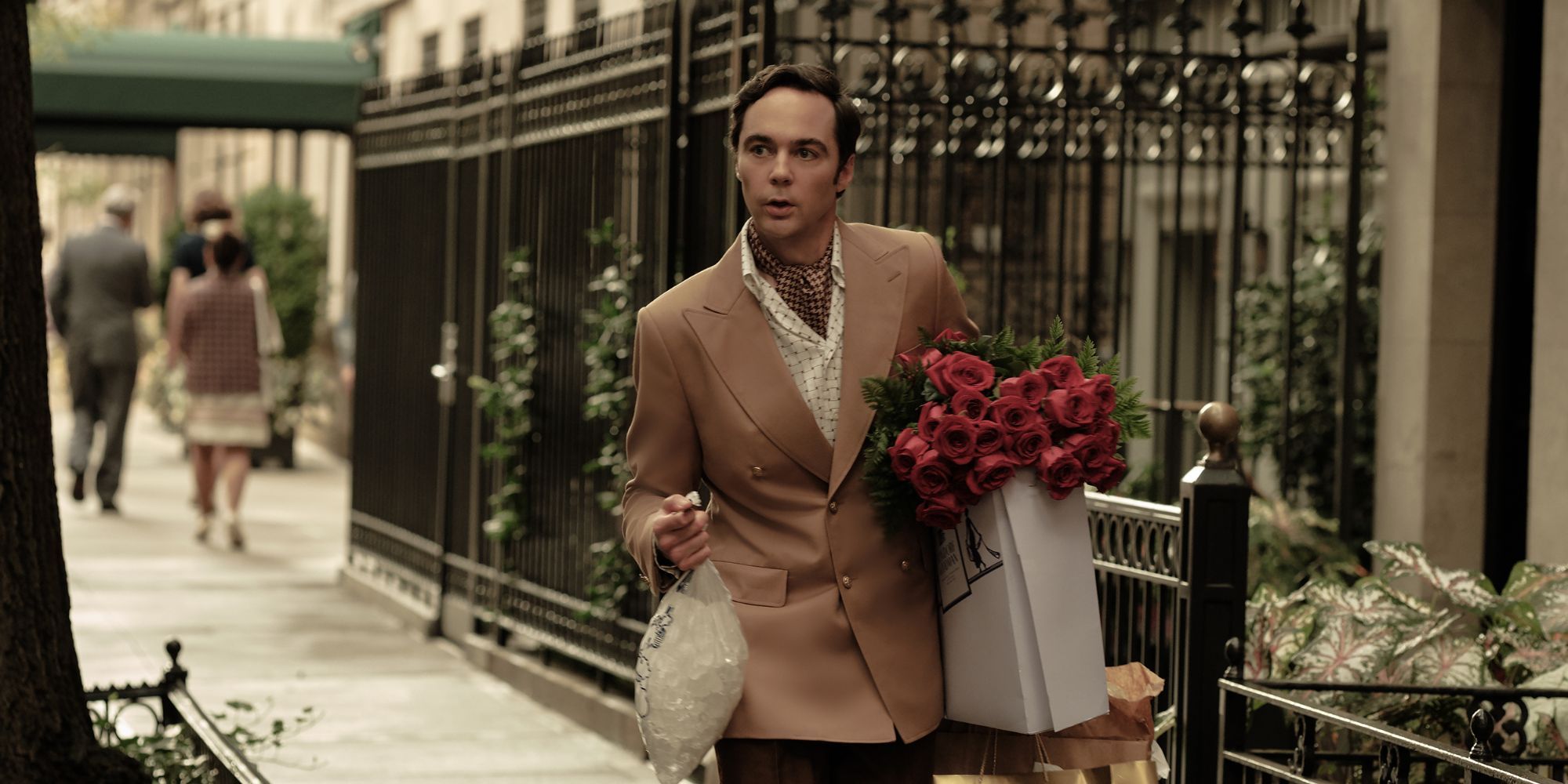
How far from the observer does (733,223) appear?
25.1ft

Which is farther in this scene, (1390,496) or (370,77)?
(370,77)

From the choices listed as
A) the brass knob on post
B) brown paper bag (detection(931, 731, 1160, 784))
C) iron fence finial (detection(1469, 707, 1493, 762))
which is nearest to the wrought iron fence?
the brass knob on post

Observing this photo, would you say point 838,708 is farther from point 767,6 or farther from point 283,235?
point 283,235

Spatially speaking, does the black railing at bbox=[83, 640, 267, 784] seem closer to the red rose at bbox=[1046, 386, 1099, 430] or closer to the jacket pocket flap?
the jacket pocket flap

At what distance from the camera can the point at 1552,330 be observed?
7758 mm

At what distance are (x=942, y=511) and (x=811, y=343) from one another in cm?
40

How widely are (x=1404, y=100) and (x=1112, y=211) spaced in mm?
5498

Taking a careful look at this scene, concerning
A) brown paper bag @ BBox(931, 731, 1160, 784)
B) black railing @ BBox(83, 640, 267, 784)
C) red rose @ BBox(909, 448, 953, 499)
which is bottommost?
black railing @ BBox(83, 640, 267, 784)

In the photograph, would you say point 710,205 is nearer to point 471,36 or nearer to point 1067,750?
point 1067,750

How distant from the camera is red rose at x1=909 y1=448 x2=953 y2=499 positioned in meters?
3.64

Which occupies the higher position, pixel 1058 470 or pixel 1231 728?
pixel 1058 470

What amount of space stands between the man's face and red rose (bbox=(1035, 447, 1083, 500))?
574 mm

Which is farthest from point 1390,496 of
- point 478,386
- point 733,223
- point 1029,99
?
point 478,386

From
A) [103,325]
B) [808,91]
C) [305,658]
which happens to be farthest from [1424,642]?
[103,325]
